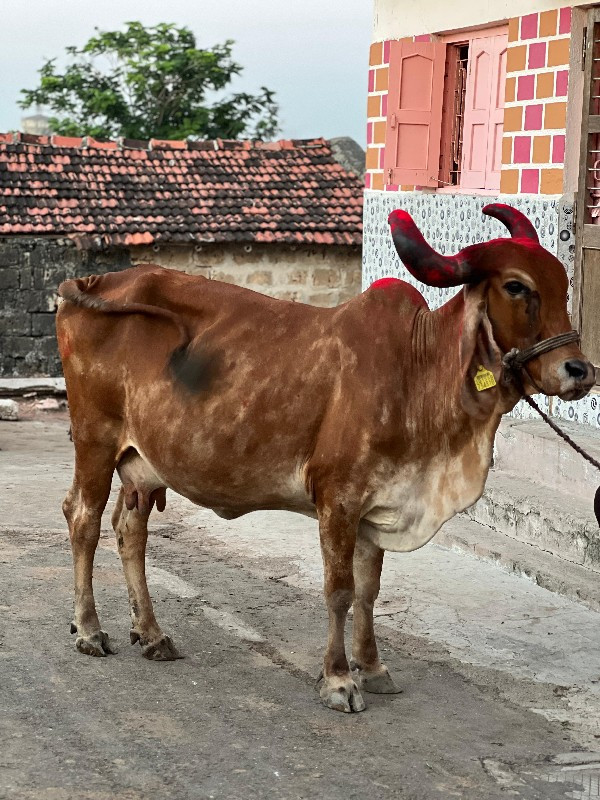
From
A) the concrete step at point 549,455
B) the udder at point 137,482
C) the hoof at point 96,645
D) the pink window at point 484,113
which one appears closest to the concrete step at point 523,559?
the concrete step at point 549,455

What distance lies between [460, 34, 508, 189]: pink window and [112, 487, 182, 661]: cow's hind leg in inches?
183

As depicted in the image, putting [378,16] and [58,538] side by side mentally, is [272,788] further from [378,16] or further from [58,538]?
[378,16]

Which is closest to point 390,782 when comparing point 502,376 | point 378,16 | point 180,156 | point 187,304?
point 502,376

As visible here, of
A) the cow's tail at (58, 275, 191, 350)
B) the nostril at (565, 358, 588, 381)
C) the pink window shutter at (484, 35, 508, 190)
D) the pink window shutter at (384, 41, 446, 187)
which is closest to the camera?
the nostril at (565, 358, 588, 381)

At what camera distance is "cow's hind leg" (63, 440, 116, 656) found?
5715 millimetres

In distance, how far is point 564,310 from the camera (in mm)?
4762

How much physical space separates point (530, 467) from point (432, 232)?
2498mm

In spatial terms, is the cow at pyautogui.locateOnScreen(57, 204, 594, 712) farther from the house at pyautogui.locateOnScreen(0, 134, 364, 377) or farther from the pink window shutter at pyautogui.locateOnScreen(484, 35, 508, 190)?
the house at pyautogui.locateOnScreen(0, 134, 364, 377)

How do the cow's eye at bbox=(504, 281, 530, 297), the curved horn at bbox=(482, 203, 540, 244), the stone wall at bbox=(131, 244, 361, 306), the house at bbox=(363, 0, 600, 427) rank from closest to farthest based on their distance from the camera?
the cow's eye at bbox=(504, 281, 530, 297)
the curved horn at bbox=(482, 203, 540, 244)
the house at bbox=(363, 0, 600, 427)
the stone wall at bbox=(131, 244, 361, 306)

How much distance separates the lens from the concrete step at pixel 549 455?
7.55 meters

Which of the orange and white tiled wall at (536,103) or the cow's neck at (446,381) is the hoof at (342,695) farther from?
the orange and white tiled wall at (536,103)

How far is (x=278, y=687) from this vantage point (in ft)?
17.5

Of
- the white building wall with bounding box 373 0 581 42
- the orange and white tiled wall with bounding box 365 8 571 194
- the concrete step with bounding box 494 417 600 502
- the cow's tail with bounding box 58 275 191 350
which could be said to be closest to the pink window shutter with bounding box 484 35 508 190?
the white building wall with bounding box 373 0 581 42

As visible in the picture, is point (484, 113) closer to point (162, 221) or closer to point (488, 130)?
point (488, 130)
